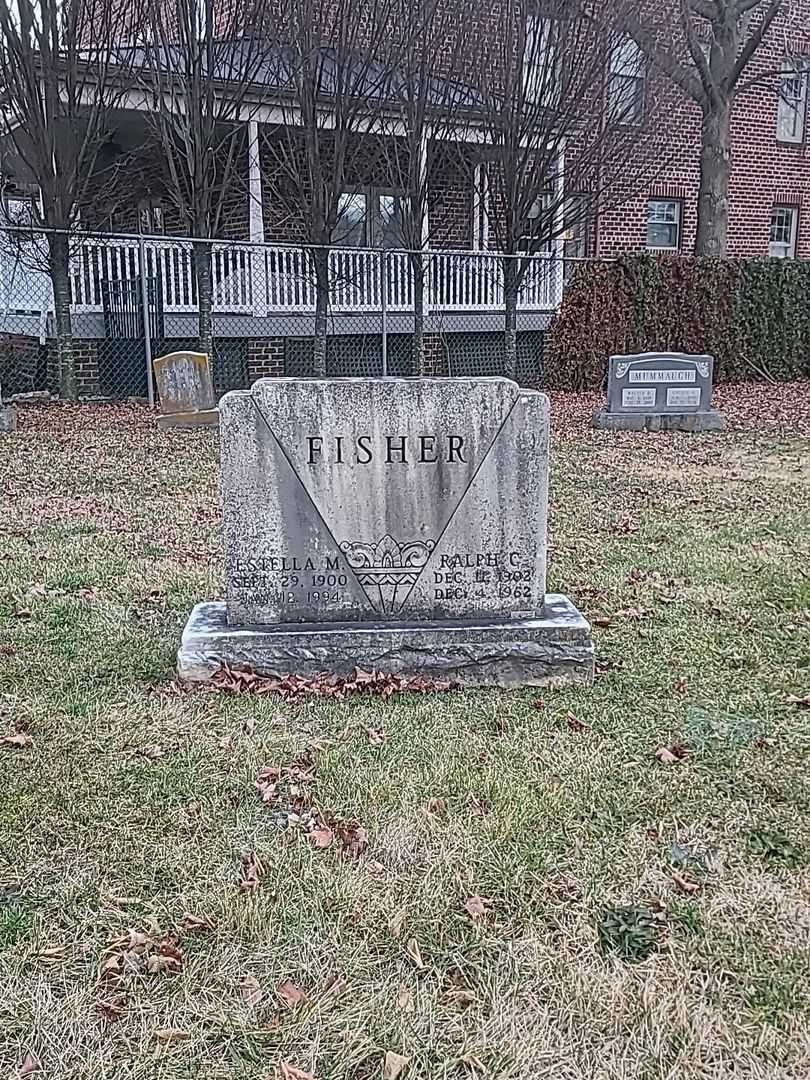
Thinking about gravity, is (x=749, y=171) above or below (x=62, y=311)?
above

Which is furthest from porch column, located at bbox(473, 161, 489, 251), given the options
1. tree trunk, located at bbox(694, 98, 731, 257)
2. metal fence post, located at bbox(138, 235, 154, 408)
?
metal fence post, located at bbox(138, 235, 154, 408)

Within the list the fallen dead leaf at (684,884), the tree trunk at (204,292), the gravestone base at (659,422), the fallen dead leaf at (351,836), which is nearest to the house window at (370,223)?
the tree trunk at (204,292)

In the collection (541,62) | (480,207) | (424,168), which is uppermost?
(541,62)

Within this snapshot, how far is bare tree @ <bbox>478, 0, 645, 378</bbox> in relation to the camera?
47.0ft

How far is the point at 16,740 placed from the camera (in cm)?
339

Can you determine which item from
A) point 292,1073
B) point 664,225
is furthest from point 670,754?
point 664,225

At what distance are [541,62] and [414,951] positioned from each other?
14.7 metres

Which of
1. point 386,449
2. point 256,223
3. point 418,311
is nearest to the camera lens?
point 386,449

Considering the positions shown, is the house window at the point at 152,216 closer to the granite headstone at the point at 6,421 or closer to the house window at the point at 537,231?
the house window at the point at 537,231

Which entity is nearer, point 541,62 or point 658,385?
point 658,385

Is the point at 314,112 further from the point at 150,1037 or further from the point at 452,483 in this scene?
the point at 150,1037

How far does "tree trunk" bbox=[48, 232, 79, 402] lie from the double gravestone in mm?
10301

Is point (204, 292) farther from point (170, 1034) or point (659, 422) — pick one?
point (170, 1034)

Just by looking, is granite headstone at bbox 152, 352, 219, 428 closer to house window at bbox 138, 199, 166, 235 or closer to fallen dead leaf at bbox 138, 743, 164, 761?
→ house window at bbox 138, 199, 166, 235
